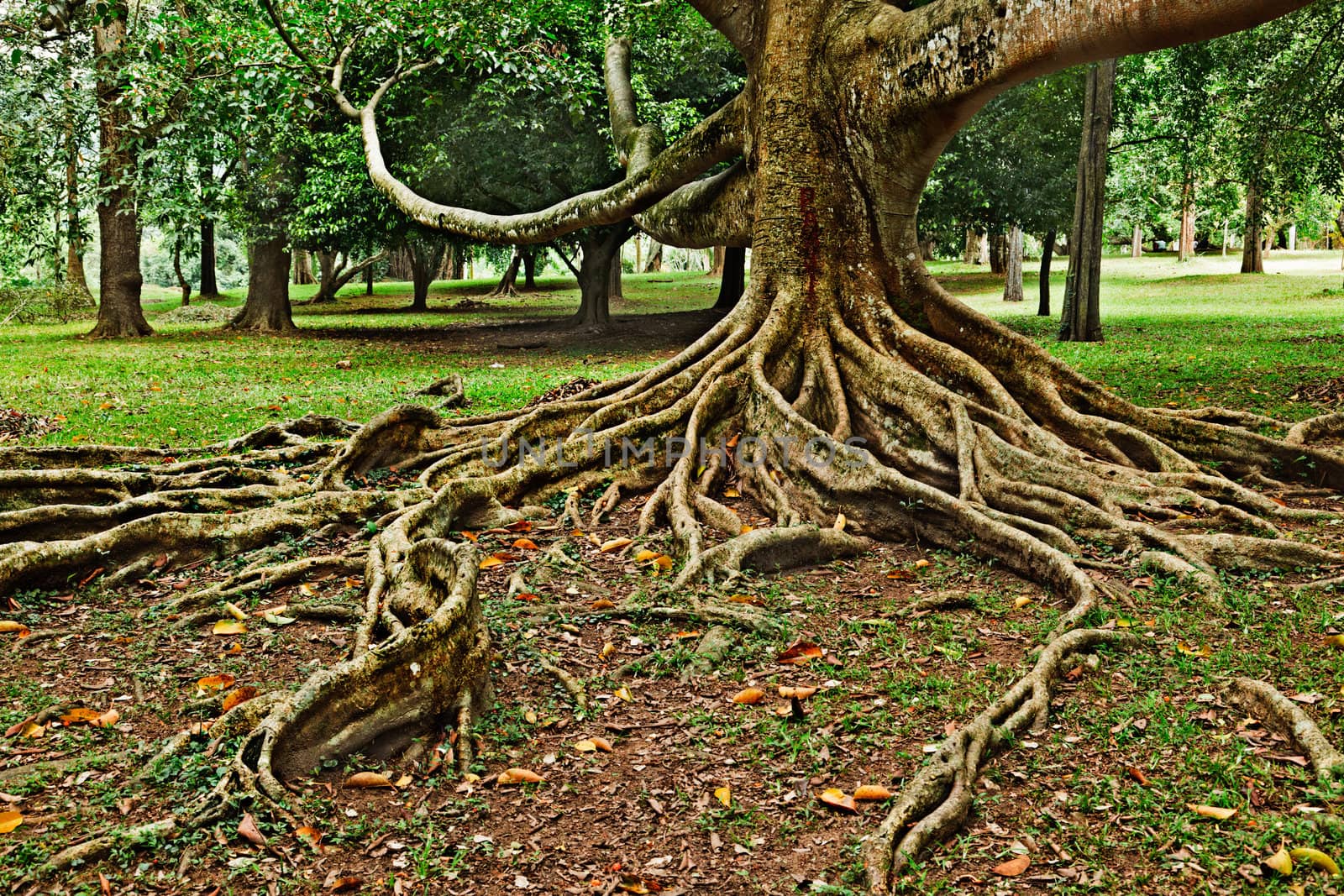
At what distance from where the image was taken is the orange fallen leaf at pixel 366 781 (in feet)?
13.1

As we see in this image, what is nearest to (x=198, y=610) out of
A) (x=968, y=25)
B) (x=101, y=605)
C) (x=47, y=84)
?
(x=101, y=605)

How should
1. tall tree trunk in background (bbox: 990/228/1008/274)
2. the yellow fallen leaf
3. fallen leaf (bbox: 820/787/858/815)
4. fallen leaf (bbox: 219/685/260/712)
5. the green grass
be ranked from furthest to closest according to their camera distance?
tall tree trunk in background (bbox: 990/228/1008/274) < the green grass < fallen leaf (bbox: 219/685/260/712) < fallen leaf (bbox: 820/787/858/815) < the yellow fallen leaf

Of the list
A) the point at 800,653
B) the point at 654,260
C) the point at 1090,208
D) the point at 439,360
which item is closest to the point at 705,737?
the point at 800,653

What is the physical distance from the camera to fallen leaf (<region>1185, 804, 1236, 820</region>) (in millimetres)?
3518

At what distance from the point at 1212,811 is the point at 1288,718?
741mm

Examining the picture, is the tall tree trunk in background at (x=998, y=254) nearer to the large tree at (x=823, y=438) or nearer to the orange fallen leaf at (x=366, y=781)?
the large tree at (x=823, y=438)

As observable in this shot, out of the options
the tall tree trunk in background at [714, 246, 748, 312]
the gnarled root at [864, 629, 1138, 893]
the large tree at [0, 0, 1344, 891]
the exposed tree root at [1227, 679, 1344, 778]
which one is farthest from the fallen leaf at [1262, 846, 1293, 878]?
the tall tree trunk in background at [714, 246, 748, 312]

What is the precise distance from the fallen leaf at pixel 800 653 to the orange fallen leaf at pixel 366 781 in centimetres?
199

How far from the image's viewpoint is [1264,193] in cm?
1711

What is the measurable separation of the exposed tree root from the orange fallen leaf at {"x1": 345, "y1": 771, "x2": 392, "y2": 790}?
3.53 m

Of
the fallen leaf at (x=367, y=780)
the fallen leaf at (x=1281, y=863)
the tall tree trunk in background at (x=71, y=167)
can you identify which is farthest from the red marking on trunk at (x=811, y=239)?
the tall tree trunk in background at (x=71, y=167)

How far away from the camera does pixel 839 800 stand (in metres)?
3.82

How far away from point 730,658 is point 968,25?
4.59m

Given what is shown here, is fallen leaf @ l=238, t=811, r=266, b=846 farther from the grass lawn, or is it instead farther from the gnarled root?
the gnarled root
